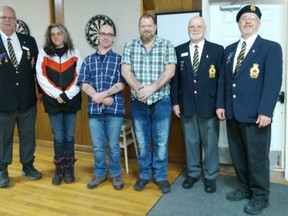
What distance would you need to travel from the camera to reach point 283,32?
315cm

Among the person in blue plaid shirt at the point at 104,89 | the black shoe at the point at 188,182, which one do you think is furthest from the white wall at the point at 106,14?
the black shoe at the point at 188,182

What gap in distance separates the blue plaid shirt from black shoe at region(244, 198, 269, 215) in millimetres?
1353

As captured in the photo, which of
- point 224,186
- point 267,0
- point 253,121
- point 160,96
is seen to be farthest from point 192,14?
point 224,186

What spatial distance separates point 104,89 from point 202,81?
0.89 metres

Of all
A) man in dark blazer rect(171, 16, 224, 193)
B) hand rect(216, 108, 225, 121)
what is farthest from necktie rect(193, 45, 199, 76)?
hand rect(216, 108, 225, 121)

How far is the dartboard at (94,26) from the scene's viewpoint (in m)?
3.85

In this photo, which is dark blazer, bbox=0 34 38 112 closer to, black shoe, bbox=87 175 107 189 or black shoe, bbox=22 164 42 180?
black shoe, bbox=22 164 42 180

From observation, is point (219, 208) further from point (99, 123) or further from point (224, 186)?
point (99, 123)

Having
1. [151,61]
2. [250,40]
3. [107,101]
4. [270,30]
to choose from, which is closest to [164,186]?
[107,101]

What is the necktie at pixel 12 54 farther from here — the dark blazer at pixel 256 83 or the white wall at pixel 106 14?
the dark blazer at pixel 256 83

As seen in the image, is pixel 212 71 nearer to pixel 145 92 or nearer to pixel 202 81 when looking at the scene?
pixel 202 81

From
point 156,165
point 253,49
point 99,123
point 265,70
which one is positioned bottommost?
point 156,165

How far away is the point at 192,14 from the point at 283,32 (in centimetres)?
94

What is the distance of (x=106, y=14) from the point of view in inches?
152
